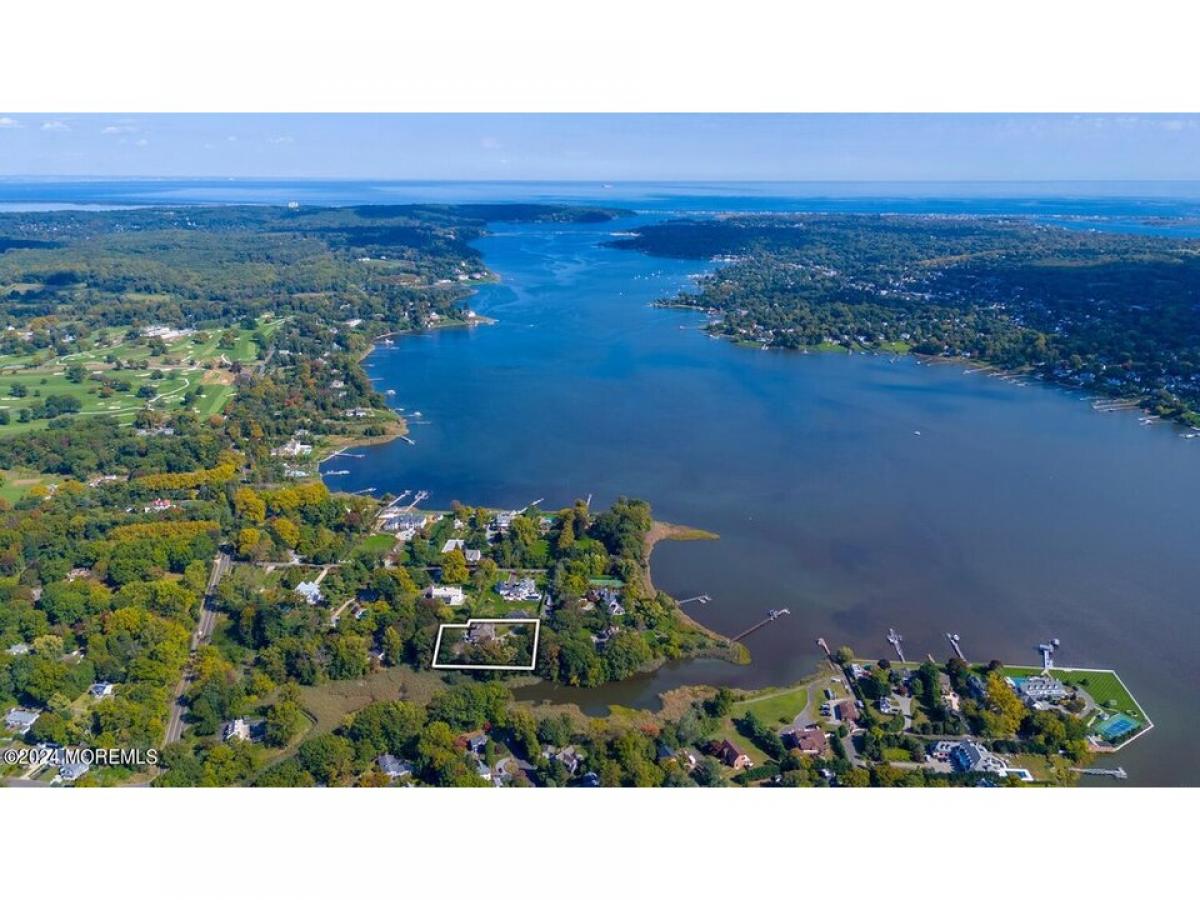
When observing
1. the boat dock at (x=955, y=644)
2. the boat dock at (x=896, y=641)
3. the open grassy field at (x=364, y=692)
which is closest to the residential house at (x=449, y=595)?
the open grassy field at (x=364, y=692)

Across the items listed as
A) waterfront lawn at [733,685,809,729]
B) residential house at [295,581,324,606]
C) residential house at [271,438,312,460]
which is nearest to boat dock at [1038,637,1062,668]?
waterfront lawn at [733,685,809,729]

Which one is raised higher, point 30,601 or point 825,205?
point 825,205

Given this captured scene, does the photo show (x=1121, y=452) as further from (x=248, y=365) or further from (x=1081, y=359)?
(x=248, y=365)

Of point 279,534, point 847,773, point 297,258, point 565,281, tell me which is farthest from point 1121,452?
point 297,258

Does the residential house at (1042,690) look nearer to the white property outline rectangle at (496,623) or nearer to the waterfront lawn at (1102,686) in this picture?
the waterfront lawn at (1102,686)

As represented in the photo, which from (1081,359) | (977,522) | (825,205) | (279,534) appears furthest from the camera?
(825,205)
